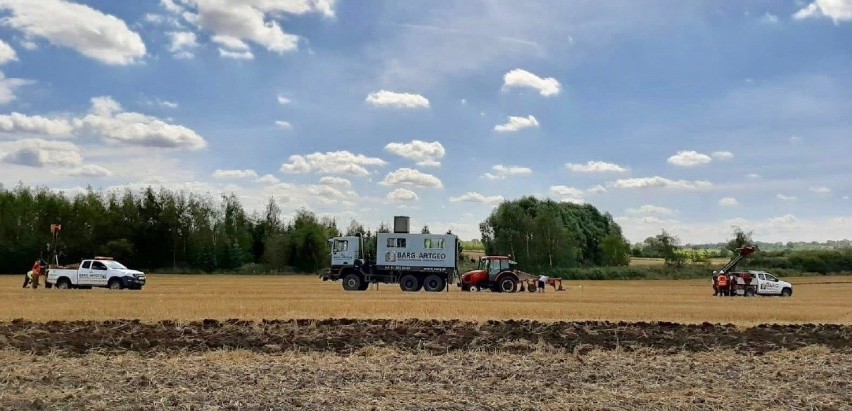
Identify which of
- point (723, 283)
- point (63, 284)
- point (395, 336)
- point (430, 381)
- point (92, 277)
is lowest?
point (430, 381)

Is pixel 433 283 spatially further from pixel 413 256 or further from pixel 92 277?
pixel 92 277

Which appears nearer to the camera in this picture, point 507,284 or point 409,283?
point 507,284

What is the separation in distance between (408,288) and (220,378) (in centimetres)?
3059

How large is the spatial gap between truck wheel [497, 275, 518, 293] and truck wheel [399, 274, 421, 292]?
4.45m

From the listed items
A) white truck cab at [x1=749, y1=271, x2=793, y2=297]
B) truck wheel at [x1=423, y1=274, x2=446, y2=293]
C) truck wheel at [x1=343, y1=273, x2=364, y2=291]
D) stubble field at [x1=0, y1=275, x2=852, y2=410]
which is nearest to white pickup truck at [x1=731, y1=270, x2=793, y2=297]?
white truck cab at [x1=749, y1=271, x2=793, y2=297]

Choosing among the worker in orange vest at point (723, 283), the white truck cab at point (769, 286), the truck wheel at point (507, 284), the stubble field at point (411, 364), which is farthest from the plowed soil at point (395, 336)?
the white truck cab at point (769, 286)

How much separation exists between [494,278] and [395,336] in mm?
25942

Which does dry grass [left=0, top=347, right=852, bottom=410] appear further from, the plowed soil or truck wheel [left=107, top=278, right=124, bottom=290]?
truck wheel [left=107, top=278, right=124, bottom=290]

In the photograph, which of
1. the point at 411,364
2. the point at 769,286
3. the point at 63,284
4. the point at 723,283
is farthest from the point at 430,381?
the point at 769,286

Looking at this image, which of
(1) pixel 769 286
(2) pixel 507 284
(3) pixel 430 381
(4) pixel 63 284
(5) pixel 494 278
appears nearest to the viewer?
(3) pixel 430 381

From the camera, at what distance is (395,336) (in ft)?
55.3

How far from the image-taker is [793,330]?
742 inches

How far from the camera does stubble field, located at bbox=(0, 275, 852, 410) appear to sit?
34.1 ft

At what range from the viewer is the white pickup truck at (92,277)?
40250 mm
